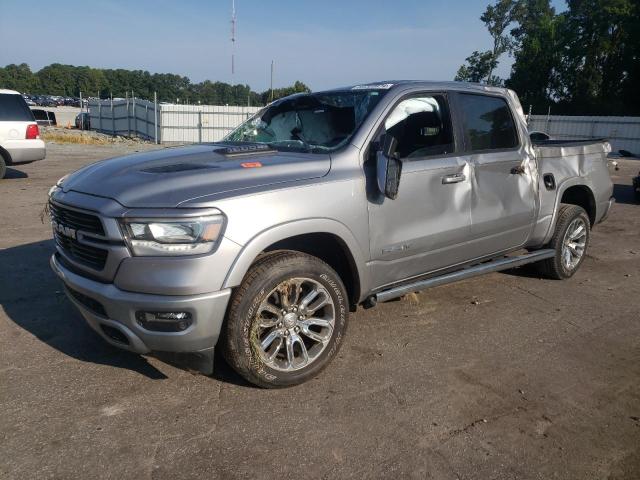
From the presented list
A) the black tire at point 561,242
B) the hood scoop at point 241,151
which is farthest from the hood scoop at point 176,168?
the black tire at point 561,242

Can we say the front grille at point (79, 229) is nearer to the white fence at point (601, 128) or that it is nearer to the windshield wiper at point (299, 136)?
the windshield wiper at point (299, 136)

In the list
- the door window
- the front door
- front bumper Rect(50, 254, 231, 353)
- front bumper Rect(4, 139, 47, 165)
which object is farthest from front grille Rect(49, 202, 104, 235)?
front bumper Rect(4, 139, 47, 165)

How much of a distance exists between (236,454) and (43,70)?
13504cm

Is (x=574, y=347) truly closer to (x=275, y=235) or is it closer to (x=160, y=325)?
(x=275, y=235)

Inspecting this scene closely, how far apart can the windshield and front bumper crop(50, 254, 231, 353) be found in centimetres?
138

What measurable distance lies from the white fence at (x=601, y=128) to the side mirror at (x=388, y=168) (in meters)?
27.3

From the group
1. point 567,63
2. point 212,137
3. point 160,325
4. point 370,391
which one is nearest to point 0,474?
point 160,325

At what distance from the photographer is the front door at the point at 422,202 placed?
140 inches

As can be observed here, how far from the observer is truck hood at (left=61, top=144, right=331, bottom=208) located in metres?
2.84

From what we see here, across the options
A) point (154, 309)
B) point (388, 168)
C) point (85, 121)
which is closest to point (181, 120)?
point (85, 121)

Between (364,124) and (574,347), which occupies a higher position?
(364,124)

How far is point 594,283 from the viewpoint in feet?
18.1

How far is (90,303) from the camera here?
3.00 metres

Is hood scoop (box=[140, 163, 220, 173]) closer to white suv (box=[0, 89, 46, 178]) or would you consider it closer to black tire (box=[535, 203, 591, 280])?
black tire (box=[535, 203, 591, 280])
